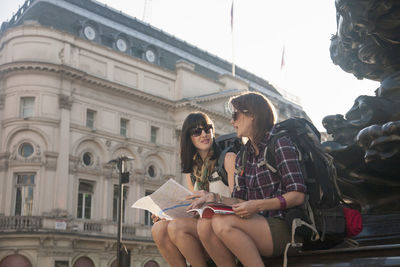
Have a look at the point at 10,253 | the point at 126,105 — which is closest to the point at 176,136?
the point at 126,105

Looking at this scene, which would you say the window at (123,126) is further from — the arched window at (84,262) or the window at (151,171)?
the arched window at (84,262)

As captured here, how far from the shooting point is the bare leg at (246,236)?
254cm

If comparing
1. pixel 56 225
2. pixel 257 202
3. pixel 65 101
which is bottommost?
pixel 257 202

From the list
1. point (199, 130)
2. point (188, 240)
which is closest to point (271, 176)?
Answer: point (188, 240)

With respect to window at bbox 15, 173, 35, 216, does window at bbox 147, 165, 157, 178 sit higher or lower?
higher

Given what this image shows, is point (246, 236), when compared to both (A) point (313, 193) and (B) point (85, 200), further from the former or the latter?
(B) point (85, 200)

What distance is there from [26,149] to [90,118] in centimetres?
458

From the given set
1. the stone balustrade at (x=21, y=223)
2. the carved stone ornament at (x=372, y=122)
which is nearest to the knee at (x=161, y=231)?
the carved stone ornament at (x=372, y=122)

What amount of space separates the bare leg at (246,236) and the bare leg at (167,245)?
537mm

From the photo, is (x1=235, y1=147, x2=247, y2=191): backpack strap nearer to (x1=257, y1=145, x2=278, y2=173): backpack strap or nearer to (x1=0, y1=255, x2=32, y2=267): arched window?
(x1=257, y1=145, x2=278, y2=173): backpack strap

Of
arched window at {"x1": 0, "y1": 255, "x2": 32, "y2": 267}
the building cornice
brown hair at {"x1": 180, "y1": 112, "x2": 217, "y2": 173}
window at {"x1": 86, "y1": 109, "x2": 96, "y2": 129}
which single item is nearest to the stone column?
the building cornice

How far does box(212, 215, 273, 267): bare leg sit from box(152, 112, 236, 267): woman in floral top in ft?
1.03

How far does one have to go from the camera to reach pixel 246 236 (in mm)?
2562

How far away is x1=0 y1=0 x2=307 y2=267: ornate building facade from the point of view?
27.8 metres
